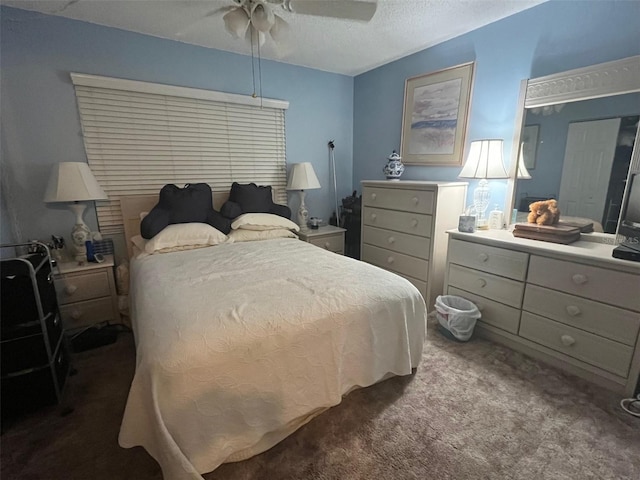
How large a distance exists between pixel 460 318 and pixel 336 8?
215 centimetres

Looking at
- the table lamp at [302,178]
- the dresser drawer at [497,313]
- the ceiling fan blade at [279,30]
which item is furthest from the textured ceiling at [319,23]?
the dresser drawer at [497,313]

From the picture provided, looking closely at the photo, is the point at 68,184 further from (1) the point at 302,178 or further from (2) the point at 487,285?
(2) the point at 487,285

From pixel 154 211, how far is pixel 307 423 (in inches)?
82.8

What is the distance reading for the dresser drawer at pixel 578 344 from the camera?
164 centimetres

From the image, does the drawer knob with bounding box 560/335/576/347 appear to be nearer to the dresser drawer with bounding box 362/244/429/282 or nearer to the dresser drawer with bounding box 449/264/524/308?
the dresser drawer with bounding box 449/264/524/308

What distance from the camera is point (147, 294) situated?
155cm

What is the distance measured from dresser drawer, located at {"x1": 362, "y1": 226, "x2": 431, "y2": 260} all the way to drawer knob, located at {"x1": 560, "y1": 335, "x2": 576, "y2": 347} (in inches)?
41.8

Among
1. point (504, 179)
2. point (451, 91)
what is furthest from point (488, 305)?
point (451, 91)

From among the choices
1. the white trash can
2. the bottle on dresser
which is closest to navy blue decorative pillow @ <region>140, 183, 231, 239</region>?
the white trash can

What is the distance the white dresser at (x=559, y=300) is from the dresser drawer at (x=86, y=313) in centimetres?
282

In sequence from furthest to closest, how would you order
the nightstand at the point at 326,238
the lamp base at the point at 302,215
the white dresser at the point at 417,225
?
the lamp base at the point at 302,215 < the nightstand at the point at 326,238 < the white dresser at the point at 417,225

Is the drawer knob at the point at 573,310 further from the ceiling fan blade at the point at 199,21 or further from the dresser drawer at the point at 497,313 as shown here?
the ceiling fan blade at the point at 199,21

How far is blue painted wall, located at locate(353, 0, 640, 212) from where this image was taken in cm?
185

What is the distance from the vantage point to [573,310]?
1781 millimetres
